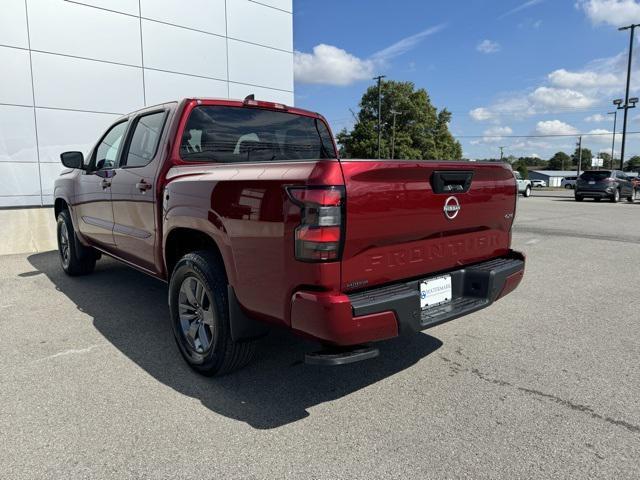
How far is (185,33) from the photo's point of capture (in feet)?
48.7

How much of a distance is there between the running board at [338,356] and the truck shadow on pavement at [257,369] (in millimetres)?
507

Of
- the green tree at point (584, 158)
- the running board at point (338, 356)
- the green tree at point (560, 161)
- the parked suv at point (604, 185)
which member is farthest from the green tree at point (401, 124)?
the green tree at point (560, 161)

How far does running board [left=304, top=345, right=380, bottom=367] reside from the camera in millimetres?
2277

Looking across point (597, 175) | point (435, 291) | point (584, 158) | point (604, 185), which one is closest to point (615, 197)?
point (604, 185)

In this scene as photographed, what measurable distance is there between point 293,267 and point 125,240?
2.49 m

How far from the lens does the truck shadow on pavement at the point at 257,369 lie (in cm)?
274

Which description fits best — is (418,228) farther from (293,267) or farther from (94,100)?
(94,100)

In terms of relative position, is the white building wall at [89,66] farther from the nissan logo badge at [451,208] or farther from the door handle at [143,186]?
the nissan logo badge at [451,208]

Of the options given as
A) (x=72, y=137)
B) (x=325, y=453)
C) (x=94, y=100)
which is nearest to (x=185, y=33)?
(x=94, y=100)

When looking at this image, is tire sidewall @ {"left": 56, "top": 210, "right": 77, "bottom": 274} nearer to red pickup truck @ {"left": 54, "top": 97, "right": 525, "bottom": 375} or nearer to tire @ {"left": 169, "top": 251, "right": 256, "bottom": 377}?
Answer: red pickup truck @ {"left": 54, "top": 97, "right": 525, "bottom": 375}

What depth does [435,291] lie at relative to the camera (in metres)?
2.68

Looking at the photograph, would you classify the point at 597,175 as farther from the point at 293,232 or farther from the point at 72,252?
the point at 293,232

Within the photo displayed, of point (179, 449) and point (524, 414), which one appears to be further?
point (524, 414)

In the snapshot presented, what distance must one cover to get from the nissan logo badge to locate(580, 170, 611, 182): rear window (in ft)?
72.7
